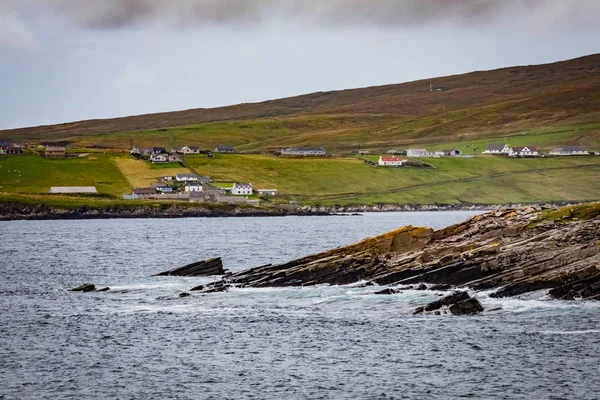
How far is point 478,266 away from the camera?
7638 centimetres

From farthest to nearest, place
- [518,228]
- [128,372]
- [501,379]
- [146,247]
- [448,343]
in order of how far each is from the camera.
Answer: [146,247] < [518,228] < [448,343] < [128,372] < [501,379]

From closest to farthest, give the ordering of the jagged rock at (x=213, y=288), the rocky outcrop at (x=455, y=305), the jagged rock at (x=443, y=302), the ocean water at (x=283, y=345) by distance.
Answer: the ocean water at (x=283, y=345)
the rocky outcrop at (x=455, y=305)
the jagged rock at (x=443, y=302)
the jagged rock at (x=213, y=288)

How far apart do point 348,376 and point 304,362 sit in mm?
4284

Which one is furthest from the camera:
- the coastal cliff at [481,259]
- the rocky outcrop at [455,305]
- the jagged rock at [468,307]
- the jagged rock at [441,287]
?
the jagged rock at [441,287]

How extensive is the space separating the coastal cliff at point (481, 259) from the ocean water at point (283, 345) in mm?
2195

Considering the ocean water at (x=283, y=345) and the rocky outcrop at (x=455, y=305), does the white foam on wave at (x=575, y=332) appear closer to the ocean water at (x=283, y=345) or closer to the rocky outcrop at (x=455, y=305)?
the ocean water at (x=283, y=345)

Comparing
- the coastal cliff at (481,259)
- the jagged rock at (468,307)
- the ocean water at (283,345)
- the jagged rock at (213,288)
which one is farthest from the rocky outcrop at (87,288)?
the jagged rock at (468,307)

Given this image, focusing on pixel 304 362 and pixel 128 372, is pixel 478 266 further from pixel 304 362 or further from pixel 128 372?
pixel 128 372

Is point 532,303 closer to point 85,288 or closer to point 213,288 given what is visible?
point 213,288

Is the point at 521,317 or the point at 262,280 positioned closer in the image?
the point at 521,317

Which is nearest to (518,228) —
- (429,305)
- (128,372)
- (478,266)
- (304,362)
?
(478,266)

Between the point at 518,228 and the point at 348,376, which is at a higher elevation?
A: the point at 518,228

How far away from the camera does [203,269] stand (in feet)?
324

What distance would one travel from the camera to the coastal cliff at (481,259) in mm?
71062
